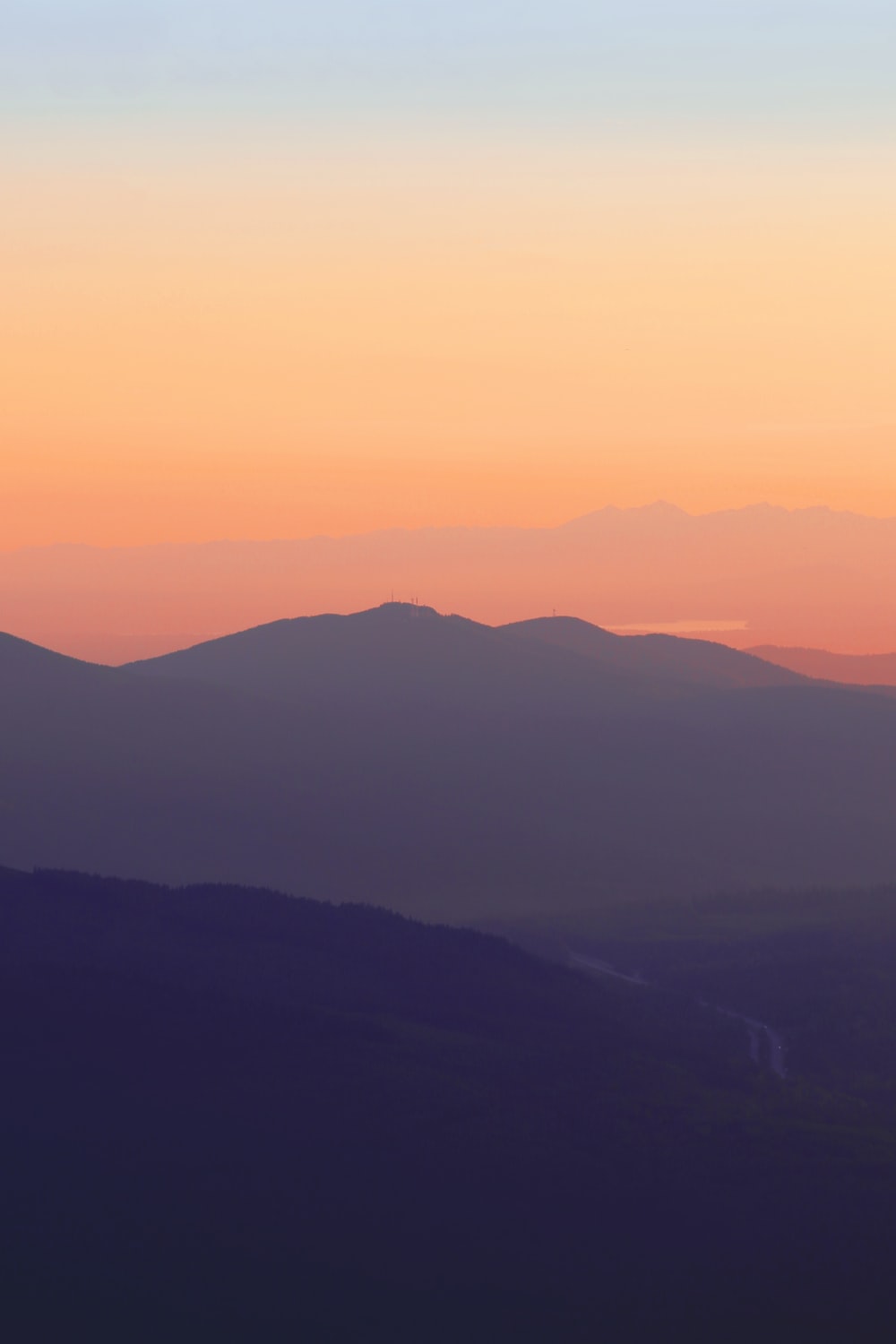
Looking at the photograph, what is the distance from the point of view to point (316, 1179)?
191000 mm

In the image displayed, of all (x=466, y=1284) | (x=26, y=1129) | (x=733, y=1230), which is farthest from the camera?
(x=26, y=1129)

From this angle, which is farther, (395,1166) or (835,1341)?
→ (395,1166)

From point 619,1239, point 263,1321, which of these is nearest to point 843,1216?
point 619,1239

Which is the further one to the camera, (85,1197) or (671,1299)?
(85,1197)

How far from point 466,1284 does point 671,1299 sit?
1927 cm

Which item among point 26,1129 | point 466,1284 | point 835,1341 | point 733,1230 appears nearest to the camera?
point 835,1341

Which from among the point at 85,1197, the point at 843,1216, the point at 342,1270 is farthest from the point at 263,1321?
the point at 843,1216

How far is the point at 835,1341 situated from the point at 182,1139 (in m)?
74.9

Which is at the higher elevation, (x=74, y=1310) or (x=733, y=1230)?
(x=733, y=1230)

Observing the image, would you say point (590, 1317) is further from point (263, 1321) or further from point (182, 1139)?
point (182, 1139)

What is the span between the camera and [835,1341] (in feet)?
513

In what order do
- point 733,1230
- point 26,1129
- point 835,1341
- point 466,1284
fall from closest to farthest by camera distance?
point 835,1341, point 466,1284, point 733,1230, point 26,1129

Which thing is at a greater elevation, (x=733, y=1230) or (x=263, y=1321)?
(x=733, y=1230)

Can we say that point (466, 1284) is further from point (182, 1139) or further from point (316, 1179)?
point (182, 1139)
